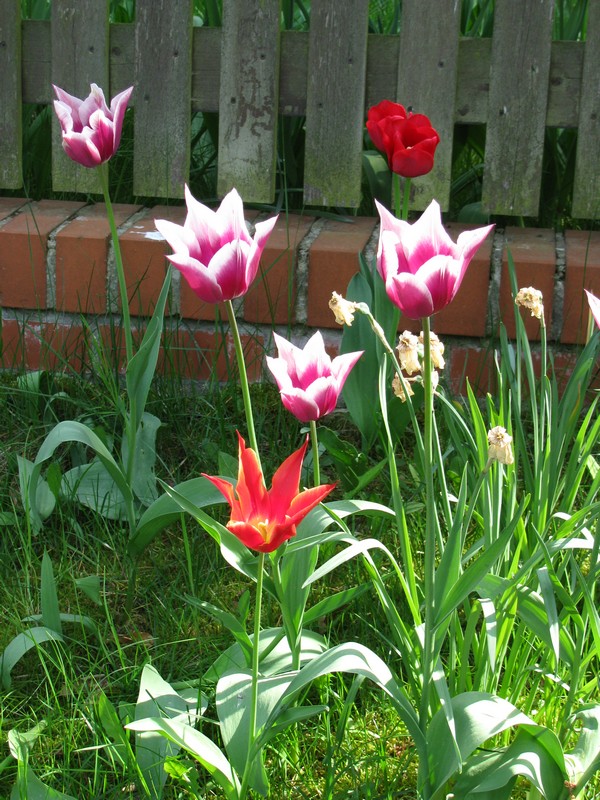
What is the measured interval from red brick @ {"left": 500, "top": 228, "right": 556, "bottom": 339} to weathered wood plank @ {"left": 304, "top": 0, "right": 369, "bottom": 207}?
0.41 meters

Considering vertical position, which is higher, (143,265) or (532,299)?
(532,299)

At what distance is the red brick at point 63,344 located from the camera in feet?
7.45

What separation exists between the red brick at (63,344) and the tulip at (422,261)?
128cm

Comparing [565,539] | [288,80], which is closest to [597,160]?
[288,80]

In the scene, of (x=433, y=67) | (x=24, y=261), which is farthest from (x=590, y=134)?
(x=24, y=261)

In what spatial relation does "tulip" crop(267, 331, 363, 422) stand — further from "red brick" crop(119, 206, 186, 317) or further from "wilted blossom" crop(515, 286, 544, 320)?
"red brick" crop(119, 206, 186, 317)

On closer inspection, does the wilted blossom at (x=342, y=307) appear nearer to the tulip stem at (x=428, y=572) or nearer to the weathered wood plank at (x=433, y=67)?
the tulip stem at (x=428, y=572)

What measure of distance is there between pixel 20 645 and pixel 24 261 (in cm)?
108

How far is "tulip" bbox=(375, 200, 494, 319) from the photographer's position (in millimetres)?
1057

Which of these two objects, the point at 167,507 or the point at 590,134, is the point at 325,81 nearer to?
the point at 590,134

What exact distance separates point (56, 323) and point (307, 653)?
117 cm

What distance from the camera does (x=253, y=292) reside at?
2256 millimetres

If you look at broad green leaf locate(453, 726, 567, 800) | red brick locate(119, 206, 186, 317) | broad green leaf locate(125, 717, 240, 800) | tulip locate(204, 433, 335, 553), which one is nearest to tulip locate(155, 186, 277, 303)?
tulip locate(204, 433, 335, 553)

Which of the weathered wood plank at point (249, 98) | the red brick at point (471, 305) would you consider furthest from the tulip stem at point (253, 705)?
the weathered wood plank at point (249, 98)
